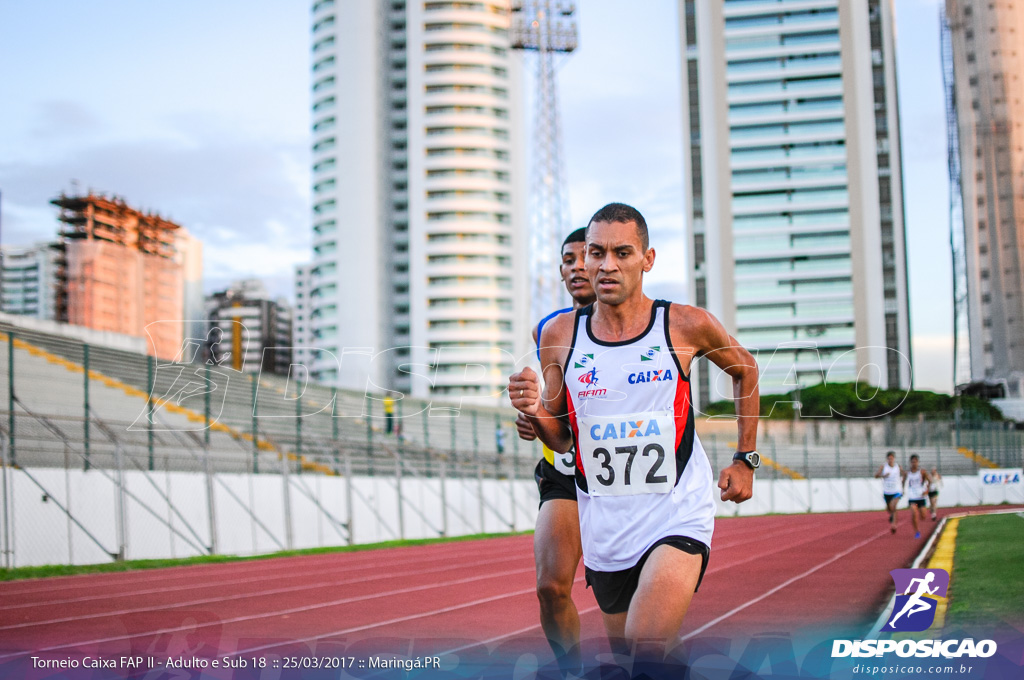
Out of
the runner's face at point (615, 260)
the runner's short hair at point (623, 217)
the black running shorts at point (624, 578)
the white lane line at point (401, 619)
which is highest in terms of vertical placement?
the runner's short hair at point (623, 217)

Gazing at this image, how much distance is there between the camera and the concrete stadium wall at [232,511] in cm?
1495

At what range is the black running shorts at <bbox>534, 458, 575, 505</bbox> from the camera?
589 cm

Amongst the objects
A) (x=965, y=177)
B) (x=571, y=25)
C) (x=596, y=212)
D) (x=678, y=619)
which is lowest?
(x=678, y=619)

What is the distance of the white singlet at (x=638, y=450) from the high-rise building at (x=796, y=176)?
91.9 metres

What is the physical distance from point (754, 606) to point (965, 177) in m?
97.1

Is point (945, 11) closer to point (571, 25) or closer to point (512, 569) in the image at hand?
point (571, 25)

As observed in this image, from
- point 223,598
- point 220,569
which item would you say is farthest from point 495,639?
point 220,569

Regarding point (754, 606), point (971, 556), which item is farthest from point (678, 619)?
point (971, 556)

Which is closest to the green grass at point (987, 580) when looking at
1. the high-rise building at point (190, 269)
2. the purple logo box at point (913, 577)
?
the purple logo box at point (913, 577)

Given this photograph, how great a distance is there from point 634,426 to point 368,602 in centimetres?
A: 774

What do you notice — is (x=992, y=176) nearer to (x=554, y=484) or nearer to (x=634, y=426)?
(x=554, y=484)

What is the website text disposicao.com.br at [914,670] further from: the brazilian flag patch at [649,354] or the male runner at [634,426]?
the brazilian flag patch at [649,354]

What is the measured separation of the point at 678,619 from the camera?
4195 millimetres

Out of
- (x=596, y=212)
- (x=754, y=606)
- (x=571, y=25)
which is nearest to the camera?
(x=596, y=212)
